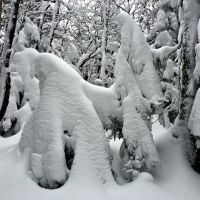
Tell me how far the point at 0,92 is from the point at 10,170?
142 cm

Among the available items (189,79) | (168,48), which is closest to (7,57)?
(168,48)

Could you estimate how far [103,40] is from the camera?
12.3 metres

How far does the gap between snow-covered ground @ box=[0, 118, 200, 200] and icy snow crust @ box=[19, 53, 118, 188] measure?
210mm

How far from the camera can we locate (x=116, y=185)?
4.00m

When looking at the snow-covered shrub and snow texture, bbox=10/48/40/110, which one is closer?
the snow-covered shrub

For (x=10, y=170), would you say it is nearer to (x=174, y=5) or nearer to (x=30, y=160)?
Answer: (x=30, y=160)

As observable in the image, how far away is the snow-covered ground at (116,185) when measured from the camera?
3552 mm

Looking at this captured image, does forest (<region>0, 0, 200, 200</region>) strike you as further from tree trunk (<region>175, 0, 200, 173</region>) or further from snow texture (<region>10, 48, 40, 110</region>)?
snow texture (<region>10, 48, 40, 110</region>)

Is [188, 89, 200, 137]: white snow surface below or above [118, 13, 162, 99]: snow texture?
below

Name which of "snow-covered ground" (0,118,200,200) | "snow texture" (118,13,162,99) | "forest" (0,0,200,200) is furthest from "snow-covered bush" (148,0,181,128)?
"snow-covered ground" (0,118,200,200)

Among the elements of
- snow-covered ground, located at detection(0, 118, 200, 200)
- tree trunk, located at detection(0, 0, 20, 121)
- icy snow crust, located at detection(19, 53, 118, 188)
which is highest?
tree trunk, located at detection(0, 0, 20, 121)

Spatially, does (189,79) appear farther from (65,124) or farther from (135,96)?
(65,124)

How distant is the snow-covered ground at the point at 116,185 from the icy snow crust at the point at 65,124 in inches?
8.3

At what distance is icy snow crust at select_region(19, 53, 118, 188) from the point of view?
3.90 metres
